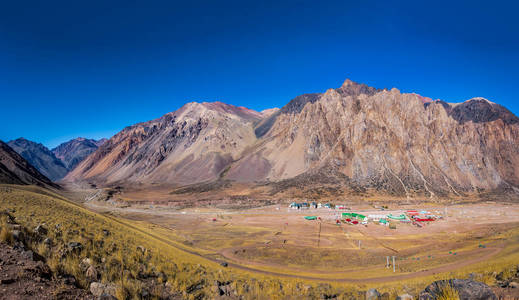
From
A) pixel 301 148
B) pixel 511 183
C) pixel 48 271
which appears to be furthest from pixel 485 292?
pixel 511 183

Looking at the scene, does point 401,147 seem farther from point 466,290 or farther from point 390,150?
point 466,290

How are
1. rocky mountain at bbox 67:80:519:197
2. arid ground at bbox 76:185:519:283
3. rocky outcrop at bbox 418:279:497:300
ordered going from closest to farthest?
rocky outcrop at bbox 418:279:497:300
arid ground at bbox 76:185:519:283
rocky mountain at bbox 67:80:519:197

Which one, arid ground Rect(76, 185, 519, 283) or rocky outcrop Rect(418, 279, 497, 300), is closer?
rocky outcrop Rect(418, 279, 497, 300)

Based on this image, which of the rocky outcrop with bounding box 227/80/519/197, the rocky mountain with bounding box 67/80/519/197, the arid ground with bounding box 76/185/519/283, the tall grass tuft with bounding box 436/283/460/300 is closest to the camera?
the tall grass tuft with bounding box 436/283/460/300

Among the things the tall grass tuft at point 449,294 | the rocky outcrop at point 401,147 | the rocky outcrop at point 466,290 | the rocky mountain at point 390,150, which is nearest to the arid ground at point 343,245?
the rocky outcrop at point 466,290

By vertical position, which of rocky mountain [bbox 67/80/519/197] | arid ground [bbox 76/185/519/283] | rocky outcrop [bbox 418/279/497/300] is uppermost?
rocky mountain [bbox 67/80/519/197]

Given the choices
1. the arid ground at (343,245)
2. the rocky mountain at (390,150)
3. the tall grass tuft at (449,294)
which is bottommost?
the arid ground at (343,245)

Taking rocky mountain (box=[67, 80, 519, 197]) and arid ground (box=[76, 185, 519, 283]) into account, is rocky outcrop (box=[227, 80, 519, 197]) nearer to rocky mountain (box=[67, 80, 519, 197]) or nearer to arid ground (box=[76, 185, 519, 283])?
rocky mountain (box=[67, 80, 519, 197])

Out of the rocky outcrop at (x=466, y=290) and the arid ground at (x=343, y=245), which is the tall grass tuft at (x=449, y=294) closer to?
the rocky outcrop at (x=466, y=290)

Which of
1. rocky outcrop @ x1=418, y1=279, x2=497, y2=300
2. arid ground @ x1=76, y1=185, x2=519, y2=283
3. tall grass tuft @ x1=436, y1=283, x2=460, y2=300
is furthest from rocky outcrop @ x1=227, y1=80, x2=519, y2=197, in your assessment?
tall grass tuft @ x1=436, y1=283, x2=460, y2=300

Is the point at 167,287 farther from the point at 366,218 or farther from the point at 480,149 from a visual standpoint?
the point at 480,149

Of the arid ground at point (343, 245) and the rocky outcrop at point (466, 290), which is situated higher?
the rocky outcrop at point (466, 290)
